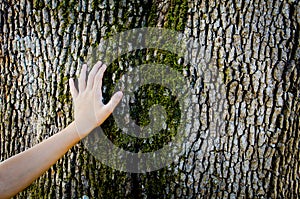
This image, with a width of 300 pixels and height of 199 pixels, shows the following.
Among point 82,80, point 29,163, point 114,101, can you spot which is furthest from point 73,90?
point 29,163

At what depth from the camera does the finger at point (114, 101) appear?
2.69 meters

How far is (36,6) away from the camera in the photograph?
9.29 feet

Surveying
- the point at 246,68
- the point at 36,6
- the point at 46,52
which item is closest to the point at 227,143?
the point at 246,68

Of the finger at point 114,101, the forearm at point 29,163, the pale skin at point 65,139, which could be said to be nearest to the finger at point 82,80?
the pale skin at point 65,139

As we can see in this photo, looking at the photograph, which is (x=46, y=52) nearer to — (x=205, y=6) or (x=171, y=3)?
(x=171, y=3)

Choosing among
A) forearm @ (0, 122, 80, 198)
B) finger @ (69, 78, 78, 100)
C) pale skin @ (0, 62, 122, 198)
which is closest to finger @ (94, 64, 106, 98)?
pale skin @ (0, 62, 122, 198)

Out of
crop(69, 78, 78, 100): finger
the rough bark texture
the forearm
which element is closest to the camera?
the forearm

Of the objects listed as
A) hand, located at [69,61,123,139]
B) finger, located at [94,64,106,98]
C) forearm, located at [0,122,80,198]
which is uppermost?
finger, located at [94,64,106,98]

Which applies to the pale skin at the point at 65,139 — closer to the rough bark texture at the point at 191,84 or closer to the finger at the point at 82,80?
the finger at the point at 82,80

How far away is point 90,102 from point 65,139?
0.88ft

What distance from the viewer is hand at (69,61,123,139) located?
2.65 metres

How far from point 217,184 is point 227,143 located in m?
0.27

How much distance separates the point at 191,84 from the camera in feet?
8.95

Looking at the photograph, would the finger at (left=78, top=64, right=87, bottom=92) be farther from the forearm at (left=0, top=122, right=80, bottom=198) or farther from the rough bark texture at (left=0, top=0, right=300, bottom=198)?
the forearm at (left=0, top=122, right=80, bottom=198)
